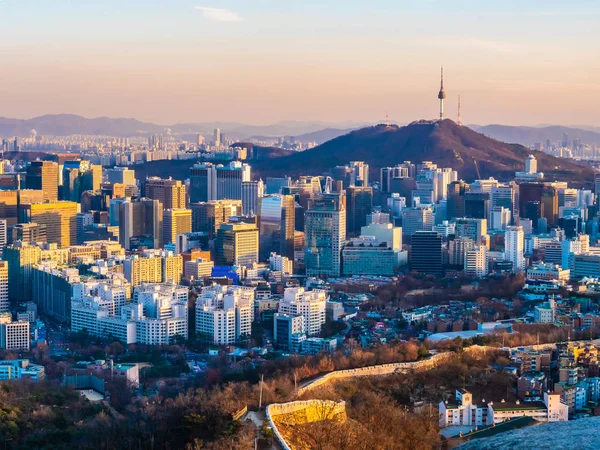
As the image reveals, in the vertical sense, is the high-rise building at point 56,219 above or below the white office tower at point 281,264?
above

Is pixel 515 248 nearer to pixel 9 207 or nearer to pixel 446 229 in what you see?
pixel 446 229

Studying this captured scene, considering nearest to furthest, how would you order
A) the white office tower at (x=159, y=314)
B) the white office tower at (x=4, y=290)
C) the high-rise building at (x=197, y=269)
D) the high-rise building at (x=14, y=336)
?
1. the high-rise building at (x=14, y=336)
2. the white office tower at (x=159, y=314)
3. the white office tower at (x=4, y=290)
4. the high-rise building at (x=197, y=269)

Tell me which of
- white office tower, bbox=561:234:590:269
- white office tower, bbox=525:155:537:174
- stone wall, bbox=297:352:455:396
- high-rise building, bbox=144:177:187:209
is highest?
white office tower, bbox=525:155:537:174

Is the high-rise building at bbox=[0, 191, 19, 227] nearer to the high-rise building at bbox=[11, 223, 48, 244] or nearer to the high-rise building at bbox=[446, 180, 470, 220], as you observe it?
the high-rise building at bbox=[11, 223, 48, 244]

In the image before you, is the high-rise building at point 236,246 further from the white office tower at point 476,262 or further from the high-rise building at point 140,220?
the white office tower at point 476,262

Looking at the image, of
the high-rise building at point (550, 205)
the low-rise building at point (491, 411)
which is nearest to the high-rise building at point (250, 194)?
the high-rise building at point (550, 205)

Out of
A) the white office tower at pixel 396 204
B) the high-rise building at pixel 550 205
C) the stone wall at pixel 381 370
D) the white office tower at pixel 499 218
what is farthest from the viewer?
the white office tower at pixel 396 204

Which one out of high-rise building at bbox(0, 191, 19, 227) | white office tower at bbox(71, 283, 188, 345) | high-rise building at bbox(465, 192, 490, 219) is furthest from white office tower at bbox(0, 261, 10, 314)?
high-rise building at bbox(465, 192, 490, 219)

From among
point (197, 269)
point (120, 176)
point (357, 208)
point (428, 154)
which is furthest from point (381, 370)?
point (428, 154)
